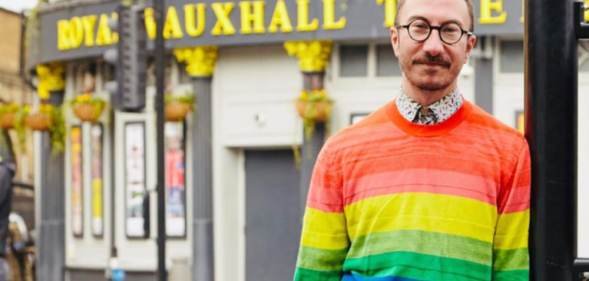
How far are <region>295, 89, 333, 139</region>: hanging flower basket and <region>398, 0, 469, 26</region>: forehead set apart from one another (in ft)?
50.1

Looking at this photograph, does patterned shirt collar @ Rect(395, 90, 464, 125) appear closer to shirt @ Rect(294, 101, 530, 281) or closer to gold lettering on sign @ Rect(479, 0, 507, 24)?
shirt @ Rect(294, 101, 530, 281)

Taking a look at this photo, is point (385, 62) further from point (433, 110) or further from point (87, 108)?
point (433, 110)

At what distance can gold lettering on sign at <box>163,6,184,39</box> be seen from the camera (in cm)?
1970

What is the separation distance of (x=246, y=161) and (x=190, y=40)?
1709 mm

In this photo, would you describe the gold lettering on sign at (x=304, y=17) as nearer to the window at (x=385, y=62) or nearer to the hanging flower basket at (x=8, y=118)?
the window at (x=385, y=62)

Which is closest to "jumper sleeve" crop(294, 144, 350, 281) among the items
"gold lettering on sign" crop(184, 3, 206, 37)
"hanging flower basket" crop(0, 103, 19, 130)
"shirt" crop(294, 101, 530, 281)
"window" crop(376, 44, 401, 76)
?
"shirt" crop(294, 101, 530, 281)

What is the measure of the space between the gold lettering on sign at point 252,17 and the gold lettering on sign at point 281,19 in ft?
0.57

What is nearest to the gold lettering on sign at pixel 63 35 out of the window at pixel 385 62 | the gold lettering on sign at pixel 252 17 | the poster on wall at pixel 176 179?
the poster on wall at pixel 176 179

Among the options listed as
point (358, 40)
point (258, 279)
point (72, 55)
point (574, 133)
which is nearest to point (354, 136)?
point (574, 133)

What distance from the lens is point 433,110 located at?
3.36 meters

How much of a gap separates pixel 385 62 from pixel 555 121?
16.0 metres

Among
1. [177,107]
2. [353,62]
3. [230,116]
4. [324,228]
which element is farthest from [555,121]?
[230,116]

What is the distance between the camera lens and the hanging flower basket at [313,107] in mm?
18641

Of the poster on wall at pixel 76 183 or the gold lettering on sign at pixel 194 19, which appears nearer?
the gold lettering on sign at pixel 194 19
